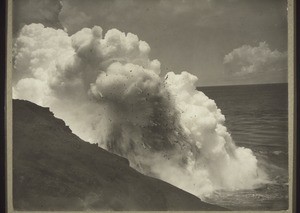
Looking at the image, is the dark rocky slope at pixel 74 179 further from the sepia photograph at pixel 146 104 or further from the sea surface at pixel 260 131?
the sea surface at pixel 260 131

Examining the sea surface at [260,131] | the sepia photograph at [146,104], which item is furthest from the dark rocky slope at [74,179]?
the sea surface at [260,131]

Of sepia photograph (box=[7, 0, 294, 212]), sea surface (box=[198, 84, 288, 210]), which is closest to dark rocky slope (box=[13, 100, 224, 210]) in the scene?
sepia photograph (box=[7, 0, 294, 212])

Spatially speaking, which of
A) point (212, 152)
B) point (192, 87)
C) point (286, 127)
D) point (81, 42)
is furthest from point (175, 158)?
point (81, 42)

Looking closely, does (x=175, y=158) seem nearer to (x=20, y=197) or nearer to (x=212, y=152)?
(x=212, y=152)

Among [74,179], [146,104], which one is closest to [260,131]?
[146,104]

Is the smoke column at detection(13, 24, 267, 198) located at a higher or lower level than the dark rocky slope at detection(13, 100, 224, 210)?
higher

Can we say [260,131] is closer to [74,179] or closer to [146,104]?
[146,104]

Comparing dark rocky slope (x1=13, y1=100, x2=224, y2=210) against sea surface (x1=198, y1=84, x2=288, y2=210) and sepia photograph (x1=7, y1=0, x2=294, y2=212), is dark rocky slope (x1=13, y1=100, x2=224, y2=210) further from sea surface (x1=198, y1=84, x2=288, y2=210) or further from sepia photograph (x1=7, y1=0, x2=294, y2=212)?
sea surface (x1=198, y1=84, x2=288, y2=210)
